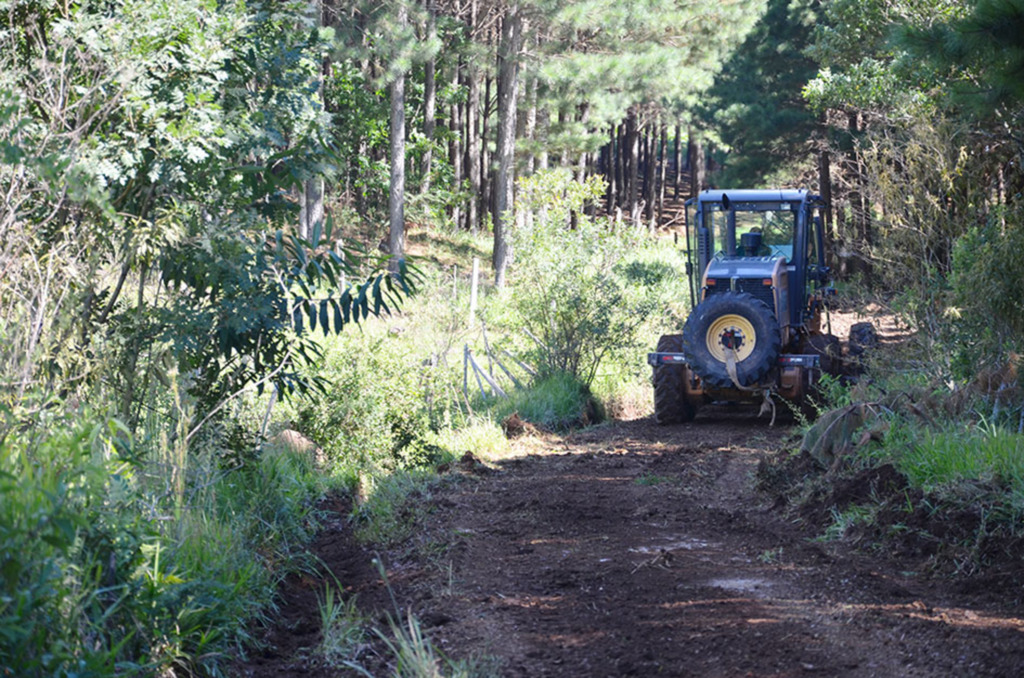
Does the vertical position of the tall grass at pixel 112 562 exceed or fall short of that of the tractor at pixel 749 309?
Answer: it falls short

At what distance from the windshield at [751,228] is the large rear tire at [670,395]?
4.94 ft

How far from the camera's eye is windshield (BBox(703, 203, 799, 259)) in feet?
42.0

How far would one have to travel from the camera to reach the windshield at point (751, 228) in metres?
12.8

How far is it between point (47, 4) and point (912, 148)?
25.4 feet

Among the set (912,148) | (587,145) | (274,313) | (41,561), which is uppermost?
(587,145)

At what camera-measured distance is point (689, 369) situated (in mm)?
12305

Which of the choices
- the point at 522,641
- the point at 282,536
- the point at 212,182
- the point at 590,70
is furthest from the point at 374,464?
the point at 590,70

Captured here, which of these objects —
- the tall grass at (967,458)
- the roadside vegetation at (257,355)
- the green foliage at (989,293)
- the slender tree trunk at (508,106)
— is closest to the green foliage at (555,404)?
the roadside vegetation at (257,355)

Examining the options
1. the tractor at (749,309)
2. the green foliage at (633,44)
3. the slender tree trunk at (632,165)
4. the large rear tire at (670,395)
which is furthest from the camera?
the slender tree trunk at (632,165)

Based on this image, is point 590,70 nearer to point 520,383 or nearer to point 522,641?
point 520,383

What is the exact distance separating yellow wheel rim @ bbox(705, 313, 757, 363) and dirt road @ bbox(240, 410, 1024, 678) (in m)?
3.17

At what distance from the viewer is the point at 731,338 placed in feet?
38.1

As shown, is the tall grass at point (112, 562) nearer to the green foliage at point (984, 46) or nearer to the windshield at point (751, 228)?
the green foliage at point (984, 46)

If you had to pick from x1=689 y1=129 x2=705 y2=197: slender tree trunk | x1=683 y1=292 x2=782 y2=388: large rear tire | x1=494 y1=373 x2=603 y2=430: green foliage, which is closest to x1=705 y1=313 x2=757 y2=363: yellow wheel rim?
x1=683 y1=292 x2=782 y2=388: large rear tire
